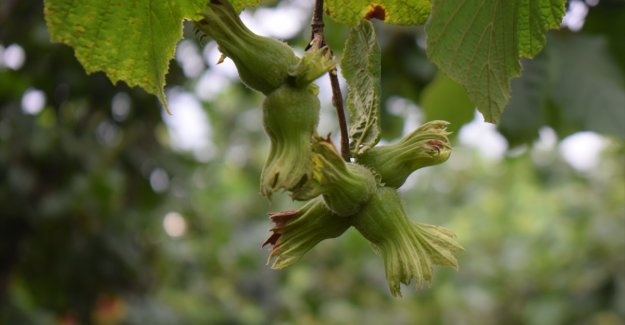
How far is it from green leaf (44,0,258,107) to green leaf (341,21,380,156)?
146 mm

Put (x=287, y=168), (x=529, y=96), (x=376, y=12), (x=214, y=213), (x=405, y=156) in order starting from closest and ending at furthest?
(x=287, y=168) < (x=405, y=156) < (x=376, y=12) < (x=529, y=96) < (x=214, y=213)

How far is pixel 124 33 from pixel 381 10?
1.14ft

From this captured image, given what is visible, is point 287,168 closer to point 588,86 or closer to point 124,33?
point 124,33

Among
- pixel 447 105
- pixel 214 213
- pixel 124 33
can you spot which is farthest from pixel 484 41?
pixel 214 213

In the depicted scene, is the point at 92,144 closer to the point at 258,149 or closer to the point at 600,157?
the point at 258,149

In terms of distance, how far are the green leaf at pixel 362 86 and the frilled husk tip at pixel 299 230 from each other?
9 cm

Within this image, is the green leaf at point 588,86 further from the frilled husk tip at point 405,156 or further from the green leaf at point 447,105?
the frilled husk tip at point 405,156

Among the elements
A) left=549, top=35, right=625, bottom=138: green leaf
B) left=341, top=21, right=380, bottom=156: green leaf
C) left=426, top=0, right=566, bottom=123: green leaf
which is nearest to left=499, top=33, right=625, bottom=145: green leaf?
left=549, top=35, right=625, bottom=138: green leaf

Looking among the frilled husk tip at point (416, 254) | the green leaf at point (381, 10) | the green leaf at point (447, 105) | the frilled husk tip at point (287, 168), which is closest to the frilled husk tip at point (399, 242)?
the frilled husk tip at point (416, 254)

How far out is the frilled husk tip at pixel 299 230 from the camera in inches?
41.6

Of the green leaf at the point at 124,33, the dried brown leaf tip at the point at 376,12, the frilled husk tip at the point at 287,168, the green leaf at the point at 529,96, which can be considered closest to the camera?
the frilled husk tip at the point at 287,168

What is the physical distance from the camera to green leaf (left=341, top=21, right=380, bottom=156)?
108 cm

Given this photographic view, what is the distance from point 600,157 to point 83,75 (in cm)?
669

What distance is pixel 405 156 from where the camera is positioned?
1091 millimetres
